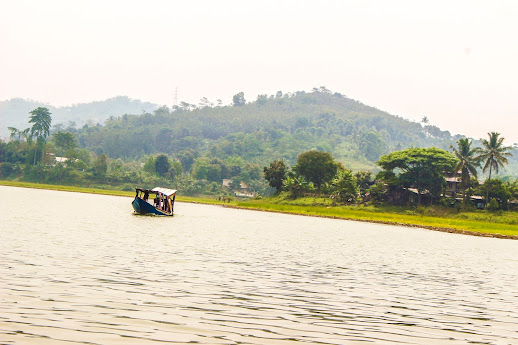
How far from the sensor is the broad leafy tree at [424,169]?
360 ft

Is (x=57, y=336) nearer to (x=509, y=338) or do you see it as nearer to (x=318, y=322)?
(x=318, y=322)

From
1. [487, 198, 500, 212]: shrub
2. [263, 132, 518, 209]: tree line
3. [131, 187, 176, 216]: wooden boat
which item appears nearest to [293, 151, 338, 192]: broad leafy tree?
[263, 132, 518, 209]: tree line

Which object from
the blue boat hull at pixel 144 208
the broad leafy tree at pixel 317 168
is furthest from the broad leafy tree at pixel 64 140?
the blue boat hull at pixel 144 208

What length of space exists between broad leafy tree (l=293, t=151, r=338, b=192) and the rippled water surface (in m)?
95.3

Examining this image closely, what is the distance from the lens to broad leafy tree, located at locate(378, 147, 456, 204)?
360 ft

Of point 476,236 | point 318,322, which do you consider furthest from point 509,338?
point 476,236

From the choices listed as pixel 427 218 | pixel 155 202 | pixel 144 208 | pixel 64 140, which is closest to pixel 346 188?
pixel 427 218

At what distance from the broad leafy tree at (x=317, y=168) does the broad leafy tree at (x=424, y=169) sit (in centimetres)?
1536

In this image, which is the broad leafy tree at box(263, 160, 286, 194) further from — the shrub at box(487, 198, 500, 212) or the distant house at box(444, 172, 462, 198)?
the shrub at box(487, 198, 500, 212)

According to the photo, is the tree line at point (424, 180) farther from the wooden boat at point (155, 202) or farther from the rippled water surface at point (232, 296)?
the rippled water surface at point (232, 296)

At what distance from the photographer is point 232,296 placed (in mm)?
15320

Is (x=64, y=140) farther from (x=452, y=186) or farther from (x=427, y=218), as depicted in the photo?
Answer: (x=427, y=218)

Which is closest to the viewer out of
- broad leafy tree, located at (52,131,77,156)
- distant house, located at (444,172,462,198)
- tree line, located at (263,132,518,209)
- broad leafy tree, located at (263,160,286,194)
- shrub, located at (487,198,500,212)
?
shrub, located at (487,198,500,212)

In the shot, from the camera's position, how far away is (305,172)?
126 metres
